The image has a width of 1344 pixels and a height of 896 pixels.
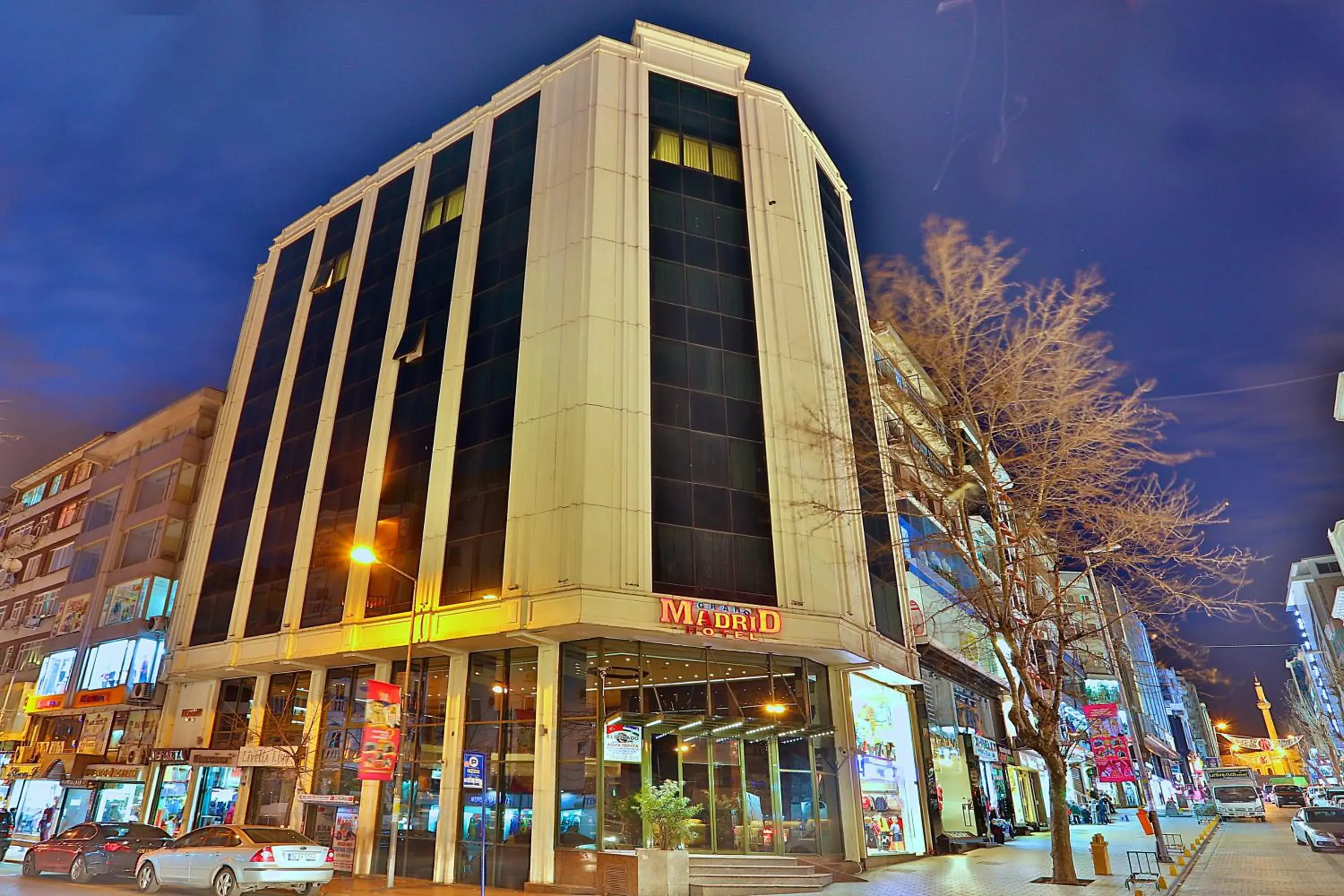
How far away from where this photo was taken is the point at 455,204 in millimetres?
33188

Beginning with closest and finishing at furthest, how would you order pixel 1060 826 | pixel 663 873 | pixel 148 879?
pixel 663 873 < pixel 1060 826 < pixel 148 879

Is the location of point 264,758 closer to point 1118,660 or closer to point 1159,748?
point 1118,660

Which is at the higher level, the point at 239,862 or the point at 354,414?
the point at 354,414

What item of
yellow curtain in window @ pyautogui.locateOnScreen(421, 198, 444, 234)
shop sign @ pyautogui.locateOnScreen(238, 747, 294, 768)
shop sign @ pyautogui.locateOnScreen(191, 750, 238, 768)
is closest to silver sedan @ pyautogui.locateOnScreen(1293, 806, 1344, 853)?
shop sign @ pyautogui.locateOnScreen(238, 747, 294, 768)

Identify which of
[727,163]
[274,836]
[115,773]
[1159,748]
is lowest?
[274,836]

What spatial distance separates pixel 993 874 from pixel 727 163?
A: 86.0 ft

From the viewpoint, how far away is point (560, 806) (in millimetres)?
20406

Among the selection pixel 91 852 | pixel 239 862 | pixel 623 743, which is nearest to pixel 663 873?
pixel 623 743

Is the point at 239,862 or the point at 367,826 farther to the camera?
the point at 367,826

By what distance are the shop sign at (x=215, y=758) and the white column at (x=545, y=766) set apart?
570 inches

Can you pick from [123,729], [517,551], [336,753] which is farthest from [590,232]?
[123,729]

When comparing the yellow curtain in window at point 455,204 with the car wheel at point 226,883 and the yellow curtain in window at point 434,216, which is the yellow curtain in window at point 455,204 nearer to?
the yellow curtain in window at point 434,216

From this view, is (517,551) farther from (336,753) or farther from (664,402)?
(336,753)


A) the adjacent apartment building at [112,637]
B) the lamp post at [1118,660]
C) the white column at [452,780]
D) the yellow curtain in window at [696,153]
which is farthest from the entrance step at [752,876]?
the adjacent apartment building at [112,637]
